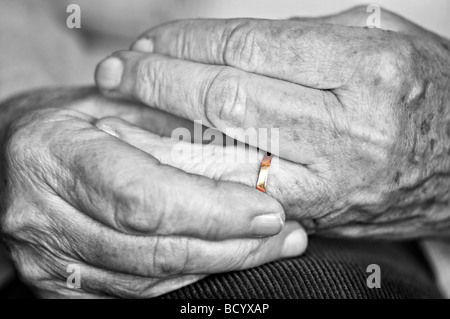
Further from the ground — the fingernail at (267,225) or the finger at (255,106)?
the finger at (255,106)

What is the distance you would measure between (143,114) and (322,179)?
1.20 ft

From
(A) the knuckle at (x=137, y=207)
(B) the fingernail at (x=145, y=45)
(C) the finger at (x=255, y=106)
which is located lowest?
(A) the knuckle at (x=137, y=207)

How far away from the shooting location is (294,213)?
2.41 ft

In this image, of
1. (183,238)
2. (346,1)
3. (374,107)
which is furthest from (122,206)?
(346,1)

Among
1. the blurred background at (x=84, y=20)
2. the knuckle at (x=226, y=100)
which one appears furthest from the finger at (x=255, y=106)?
the blurred background at (x=84, y=20)

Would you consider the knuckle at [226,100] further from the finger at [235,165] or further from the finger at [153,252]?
the finger at [153,252]

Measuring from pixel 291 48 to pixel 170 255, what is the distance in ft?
1.18

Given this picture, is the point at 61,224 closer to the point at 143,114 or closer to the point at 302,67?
the point at 143,114

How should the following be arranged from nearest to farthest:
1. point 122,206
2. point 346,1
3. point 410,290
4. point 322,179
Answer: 1. point 122,206
2. point 322,179
3. point 410,290
4. point 346,1

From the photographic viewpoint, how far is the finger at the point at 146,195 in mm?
589

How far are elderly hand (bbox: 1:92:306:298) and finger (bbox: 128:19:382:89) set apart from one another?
0.20 metres

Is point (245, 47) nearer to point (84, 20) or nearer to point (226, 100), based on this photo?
point (226, 100)

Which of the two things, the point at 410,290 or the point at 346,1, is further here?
the point at 346,1

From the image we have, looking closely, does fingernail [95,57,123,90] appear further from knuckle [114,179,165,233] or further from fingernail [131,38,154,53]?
knuckle [114,179,165,233]
